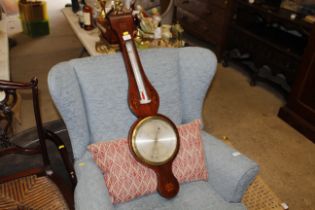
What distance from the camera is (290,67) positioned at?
255 centimetres

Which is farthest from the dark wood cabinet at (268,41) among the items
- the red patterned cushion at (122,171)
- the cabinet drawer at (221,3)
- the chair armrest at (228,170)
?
the red patterned cushion at (122,171)

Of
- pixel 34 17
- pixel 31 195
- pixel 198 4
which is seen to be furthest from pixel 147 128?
pixel 34 17

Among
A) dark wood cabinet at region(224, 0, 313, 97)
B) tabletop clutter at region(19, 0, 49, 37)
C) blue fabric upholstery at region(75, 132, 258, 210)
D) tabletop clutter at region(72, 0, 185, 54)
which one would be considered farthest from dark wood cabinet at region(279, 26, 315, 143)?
tabletop clutter at region(19, 0, 49, 37)

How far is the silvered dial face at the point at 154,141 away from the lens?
1.22 meters

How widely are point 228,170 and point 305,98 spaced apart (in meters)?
1.34

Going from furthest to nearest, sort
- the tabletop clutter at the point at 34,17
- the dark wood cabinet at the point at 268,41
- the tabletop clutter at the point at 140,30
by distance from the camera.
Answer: the tabletop clutter at the point at 34,17 < the dark wood cabinet at the point at 268,41 < the tabletop clutter at the point at 140,30

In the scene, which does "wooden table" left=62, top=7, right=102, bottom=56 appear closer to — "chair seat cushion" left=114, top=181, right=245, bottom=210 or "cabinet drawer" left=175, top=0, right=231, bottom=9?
"chair seat cushion" left=114, top=181, right=245, bottom=210

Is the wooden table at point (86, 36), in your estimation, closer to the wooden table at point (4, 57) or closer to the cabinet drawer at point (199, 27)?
the wooden table at point (4, 57)

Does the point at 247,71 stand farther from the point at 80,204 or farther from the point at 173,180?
the point at 80,204

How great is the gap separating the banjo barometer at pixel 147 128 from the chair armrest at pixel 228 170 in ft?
0.63

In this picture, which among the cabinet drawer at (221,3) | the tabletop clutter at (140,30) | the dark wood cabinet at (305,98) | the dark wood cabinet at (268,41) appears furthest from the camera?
the cabinet drawer at (221,3)

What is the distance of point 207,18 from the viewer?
3.25m

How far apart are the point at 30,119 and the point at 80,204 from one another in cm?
144

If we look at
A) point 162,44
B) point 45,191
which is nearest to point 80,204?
point 45,191
